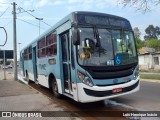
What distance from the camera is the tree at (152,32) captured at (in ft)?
461

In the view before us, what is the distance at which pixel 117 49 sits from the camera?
32.1ft

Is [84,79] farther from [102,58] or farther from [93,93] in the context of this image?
[102,58]

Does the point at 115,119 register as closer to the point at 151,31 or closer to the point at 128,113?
the point at 128,113

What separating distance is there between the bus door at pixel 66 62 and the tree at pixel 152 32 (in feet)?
441

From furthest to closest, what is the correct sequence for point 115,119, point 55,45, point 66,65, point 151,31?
1. point 151,31
2. point 55,45
3. point 66,65
4. point 115,119

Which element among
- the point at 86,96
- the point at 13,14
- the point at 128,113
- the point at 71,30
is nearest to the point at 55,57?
the point at 71,30

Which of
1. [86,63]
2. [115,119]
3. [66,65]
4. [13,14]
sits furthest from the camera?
[13,14]

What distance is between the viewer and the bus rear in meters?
9.12

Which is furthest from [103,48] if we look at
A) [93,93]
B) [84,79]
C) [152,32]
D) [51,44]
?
[152,32]

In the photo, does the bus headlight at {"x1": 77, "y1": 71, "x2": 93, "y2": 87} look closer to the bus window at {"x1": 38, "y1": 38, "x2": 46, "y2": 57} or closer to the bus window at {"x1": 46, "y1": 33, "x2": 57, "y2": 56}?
the bus window at {"x1": 46, "y1": 33, "x2": 57, "y2": 56}

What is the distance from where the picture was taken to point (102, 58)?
941 cm

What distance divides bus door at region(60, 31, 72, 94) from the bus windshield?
107cm

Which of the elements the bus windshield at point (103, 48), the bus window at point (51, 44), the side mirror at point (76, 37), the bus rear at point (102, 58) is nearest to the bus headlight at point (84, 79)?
the bus rear at point (102, 58)

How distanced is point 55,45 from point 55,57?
484mm
